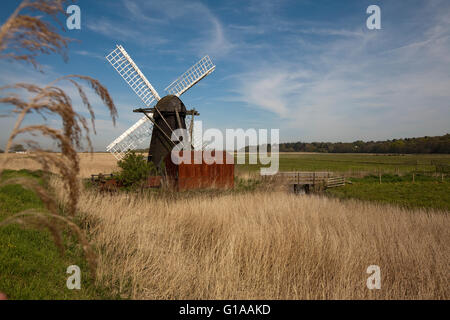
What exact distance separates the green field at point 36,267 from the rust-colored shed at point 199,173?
8.29 metres

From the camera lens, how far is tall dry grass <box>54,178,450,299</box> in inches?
175

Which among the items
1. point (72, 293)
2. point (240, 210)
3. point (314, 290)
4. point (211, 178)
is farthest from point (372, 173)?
point (72, 293)

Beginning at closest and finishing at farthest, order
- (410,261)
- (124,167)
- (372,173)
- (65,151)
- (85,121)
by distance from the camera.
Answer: (65,151), (85,121), (410,261), (124,167), (372,173)

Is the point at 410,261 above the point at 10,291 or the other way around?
the other way around

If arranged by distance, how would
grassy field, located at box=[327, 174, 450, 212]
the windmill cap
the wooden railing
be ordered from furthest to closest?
the wooden railing → grassy field, located at box=[327, 174, 450, 212] → the windmill cap

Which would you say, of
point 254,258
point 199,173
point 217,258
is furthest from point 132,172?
point 254,258

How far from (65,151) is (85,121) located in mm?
307

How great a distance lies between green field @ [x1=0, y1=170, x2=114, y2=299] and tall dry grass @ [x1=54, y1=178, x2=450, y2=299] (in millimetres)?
436

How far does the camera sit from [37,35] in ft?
5.81

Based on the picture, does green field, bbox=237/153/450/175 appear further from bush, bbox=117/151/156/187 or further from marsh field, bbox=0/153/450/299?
marsh field, bbox=0/153/450/299

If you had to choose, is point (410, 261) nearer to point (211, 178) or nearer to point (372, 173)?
point (211, 178)

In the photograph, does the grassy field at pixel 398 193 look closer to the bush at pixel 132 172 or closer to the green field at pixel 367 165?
the green field at pixel 367 165

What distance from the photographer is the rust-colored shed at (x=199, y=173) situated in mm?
14273

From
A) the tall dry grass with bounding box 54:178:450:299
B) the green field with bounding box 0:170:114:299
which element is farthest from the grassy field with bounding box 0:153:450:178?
the tall dry grass with bounding box 54:178:450:299
